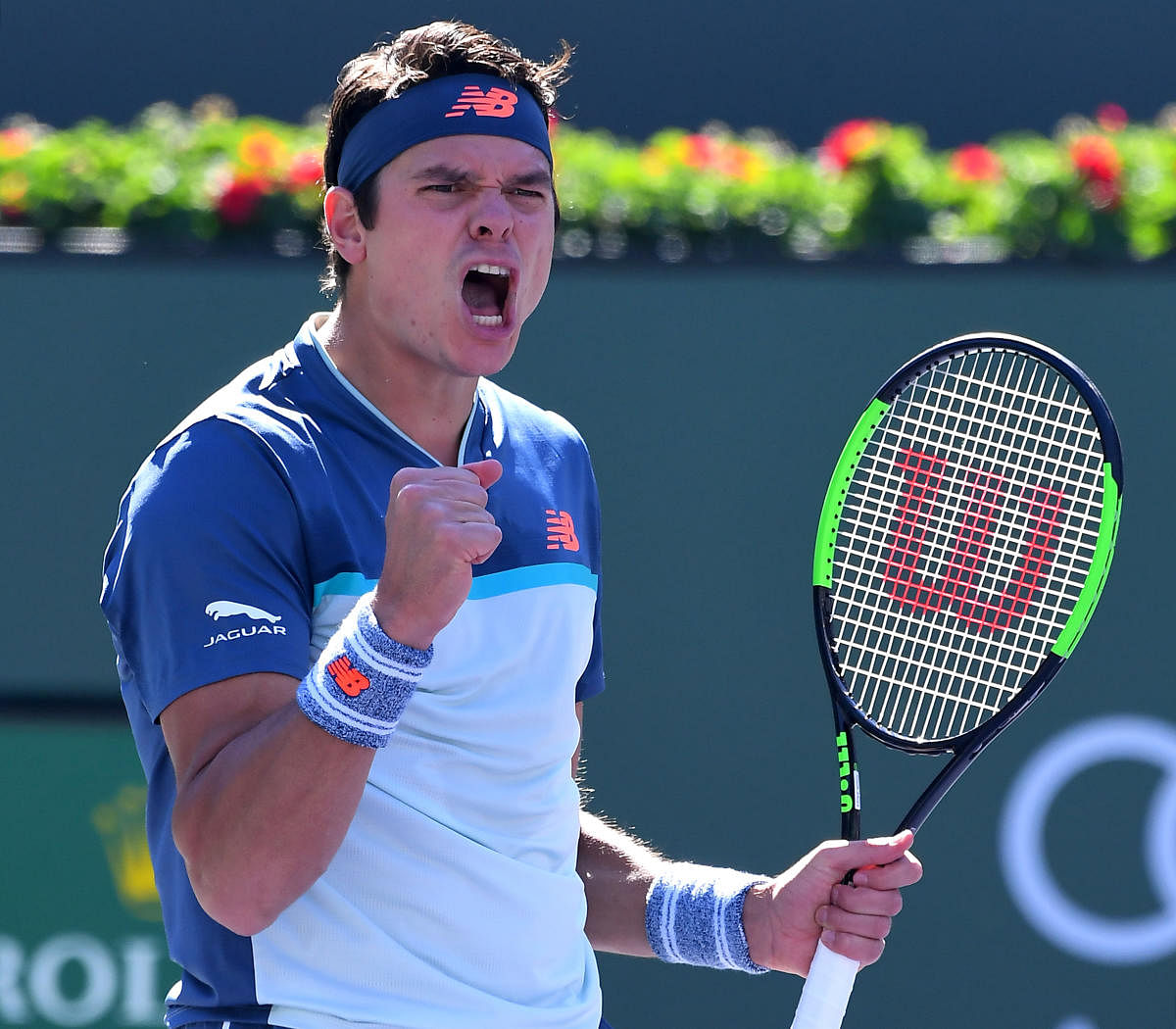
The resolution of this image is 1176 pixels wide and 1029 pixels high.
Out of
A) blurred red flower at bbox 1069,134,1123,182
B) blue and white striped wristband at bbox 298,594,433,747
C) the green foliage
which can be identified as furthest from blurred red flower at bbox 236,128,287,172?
blue and white striped wristband at bbox 298,594,433,747

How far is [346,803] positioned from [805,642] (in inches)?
107

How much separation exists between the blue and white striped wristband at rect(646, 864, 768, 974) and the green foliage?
2408mm

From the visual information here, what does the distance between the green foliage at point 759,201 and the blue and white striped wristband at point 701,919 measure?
2.41 metres

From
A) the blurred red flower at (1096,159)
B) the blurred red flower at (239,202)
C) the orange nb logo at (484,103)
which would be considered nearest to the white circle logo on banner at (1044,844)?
the blurred red flower at (1096,159)

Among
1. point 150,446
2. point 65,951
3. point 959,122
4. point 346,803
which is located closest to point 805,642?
point 150,446

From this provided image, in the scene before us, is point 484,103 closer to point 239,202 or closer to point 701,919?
point 701,919

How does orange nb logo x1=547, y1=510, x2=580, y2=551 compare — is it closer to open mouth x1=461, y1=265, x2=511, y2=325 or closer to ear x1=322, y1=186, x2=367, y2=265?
open mouth x1=461, y1=265, x2=511, y2=325

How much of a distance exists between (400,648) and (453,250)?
57cm

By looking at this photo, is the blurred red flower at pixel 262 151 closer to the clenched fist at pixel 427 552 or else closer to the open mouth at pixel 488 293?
the open mouth at pixel 488 293

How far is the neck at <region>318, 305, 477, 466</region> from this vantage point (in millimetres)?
2184

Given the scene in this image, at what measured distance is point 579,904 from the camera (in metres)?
2.25

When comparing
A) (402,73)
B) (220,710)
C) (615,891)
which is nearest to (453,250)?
(402,73)

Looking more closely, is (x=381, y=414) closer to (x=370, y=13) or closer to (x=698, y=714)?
(x=698, y=714)

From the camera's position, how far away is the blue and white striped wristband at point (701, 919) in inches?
94.2
